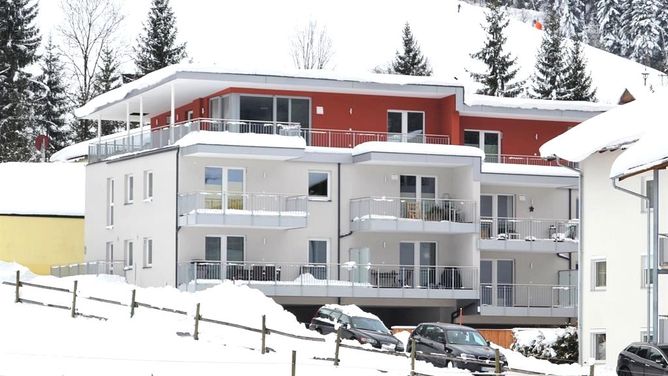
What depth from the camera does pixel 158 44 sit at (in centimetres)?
9200

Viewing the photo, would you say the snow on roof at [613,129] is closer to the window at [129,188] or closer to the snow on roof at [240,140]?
the snow on roof at [240,140]

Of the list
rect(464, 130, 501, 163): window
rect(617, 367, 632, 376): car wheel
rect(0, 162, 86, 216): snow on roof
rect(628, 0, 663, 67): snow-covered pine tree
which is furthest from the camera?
rect(628, 0, 663, 67): snow-covered pine tree

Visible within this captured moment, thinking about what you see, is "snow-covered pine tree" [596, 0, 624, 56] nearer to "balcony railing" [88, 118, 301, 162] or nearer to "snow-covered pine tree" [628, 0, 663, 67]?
"snow-covered pine tree" [628, 0, 663, 67]

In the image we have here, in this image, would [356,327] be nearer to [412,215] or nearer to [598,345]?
[598,345]

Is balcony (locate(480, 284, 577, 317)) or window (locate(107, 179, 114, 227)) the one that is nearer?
balcony (locate(480, 284, 577, 317))

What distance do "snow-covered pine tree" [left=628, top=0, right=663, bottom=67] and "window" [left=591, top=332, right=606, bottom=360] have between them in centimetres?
13078

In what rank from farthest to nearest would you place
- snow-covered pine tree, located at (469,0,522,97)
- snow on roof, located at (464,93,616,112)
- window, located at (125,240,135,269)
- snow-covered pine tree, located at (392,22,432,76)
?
1. snow-covered pine tree, located at (392,22,432,76)
2. snow-covered pine tree, located at (469,0,522,97)
3. snow on roof, located at (464,93,616,112)
4. window, located at (125,240,135,269)

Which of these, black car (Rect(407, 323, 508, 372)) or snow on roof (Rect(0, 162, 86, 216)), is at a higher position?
snow on roof (Rect(0, 162, 86, 216))

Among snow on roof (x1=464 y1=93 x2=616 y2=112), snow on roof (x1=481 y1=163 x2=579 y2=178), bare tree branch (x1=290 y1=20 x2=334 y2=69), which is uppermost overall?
bare tree branch (x1=290 y1=20 x2=334 y2=69)

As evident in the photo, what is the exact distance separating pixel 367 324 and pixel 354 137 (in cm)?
1488

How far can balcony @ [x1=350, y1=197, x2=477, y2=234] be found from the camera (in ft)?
180

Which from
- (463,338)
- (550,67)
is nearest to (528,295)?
(463,338)

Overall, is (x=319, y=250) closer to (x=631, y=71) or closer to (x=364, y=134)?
(x=364, y=134)

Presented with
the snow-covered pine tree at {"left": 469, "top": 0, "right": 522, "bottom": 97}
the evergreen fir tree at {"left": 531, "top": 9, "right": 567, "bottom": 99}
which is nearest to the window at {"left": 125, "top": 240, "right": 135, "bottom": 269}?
the snow-covered pine tree at {"left": 469, "top": 0, "right": 522, "bottom": 97}
